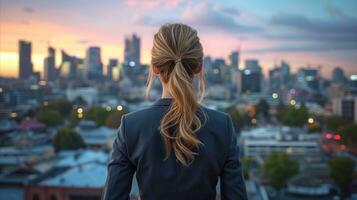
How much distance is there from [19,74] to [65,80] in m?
11.2

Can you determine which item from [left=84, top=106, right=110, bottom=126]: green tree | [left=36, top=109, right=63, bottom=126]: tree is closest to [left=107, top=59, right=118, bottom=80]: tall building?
[left=84, top=106, right=110, bottom=126]: green tree

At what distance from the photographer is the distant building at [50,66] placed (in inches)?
1876

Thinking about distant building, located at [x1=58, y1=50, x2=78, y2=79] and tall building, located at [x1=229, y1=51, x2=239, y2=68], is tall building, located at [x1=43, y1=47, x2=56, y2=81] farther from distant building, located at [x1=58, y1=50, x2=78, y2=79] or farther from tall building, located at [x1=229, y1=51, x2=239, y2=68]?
tall building, located at [x1=229, y1=51, x2=239, y2=68]

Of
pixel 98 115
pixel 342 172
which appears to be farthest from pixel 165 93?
pixel 98 115

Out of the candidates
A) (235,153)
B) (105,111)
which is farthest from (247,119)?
(235,153)

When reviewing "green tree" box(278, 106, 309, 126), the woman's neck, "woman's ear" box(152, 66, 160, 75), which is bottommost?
"green tree" box(278, 106, 309, 126)

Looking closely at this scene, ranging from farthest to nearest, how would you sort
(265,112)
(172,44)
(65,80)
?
(65,80) → (265,112) → (172,44)

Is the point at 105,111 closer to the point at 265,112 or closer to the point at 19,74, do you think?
the point at 265,112

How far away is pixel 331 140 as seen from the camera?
63.0 ft

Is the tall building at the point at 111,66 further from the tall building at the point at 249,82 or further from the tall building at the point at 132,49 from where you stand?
the tall building at the point at 249,82

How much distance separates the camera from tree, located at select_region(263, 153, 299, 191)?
1160cm

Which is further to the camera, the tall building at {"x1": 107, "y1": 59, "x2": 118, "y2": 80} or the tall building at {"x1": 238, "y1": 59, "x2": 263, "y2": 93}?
the tall building at {"x1": 107, "y1": 59, "x2": 118, "y2": 80}

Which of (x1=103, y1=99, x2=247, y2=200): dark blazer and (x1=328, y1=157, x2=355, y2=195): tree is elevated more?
(x1=103, y1=99, x2=247, y2=200): dark blazer

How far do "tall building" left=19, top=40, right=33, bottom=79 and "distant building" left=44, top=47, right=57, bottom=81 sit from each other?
175 inches
